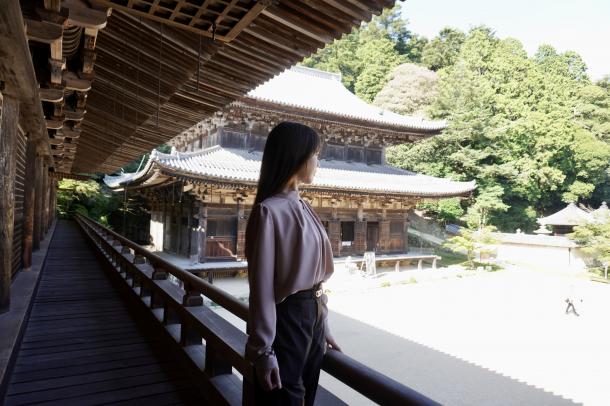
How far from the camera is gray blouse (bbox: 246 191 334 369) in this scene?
3.85ft

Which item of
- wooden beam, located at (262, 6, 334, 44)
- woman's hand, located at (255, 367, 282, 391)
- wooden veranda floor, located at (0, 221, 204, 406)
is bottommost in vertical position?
wooden veranda floor, located at (0, 221, 204, 406)

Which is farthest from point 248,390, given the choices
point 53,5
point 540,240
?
point 540,240

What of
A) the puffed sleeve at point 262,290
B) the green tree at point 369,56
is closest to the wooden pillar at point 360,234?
the puffed sleeve at point 262,290

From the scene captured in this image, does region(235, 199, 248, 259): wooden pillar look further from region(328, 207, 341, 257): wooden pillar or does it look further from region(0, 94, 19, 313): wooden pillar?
region(0, 94, 19, 313): wooden pillar

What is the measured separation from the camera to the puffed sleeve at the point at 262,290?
1170 millimetres

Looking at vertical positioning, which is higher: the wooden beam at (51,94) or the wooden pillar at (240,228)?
the wooden beam at (51,94)

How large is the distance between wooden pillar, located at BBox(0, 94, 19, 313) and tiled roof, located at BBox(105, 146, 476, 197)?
7506 millimetres

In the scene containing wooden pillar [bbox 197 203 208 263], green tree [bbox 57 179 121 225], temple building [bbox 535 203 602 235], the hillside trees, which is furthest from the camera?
the hillside trees

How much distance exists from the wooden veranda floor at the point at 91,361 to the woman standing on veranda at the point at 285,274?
5.10ft

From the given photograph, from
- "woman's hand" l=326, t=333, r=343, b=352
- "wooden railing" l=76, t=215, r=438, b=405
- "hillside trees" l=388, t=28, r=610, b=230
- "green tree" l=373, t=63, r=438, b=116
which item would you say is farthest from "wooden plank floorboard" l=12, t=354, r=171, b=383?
Answer: "green tree" l=373, t=63, r=438, b=116

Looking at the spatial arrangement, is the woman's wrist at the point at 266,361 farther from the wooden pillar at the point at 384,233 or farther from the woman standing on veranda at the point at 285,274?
the wooden pillar at the point at 384,233

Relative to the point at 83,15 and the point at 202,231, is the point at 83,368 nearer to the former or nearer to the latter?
the point at 83,15

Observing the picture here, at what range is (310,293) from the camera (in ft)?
4.21

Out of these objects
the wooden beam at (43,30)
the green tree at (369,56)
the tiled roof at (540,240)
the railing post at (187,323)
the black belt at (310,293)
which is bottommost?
the tiled roof at (540,240)
